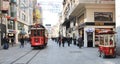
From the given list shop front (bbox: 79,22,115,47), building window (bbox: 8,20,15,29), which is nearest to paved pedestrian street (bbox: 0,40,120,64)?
shop front (bbox: 79,22,115,47)

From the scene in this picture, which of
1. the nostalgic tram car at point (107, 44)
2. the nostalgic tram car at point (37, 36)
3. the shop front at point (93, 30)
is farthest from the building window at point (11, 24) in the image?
the nostalgic tram car at point (107, 44)

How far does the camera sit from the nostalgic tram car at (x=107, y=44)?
2211 centimetres

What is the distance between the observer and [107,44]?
23.1m

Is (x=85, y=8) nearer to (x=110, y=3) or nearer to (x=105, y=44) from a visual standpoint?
(x=110, y=3)

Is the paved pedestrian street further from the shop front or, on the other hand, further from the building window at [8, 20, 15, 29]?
the building window at [8, 20, 15, 29]

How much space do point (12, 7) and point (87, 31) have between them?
27.5 m

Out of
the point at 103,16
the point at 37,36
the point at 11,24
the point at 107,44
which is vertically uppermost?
the point at 103,16

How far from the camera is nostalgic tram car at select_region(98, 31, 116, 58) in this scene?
72.5 feet

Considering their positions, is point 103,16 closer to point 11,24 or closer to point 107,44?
point 107,44

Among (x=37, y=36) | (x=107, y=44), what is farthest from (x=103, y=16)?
(x=107, y=44)

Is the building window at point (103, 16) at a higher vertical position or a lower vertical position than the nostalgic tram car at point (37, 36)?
higher

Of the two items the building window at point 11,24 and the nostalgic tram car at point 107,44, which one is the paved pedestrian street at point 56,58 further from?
the building window at point 11,24

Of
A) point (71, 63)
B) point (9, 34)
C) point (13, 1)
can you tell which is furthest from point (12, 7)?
point (71, 63)

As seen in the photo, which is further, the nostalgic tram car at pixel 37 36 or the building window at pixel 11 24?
the building window at pixel 11 24
